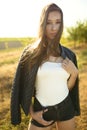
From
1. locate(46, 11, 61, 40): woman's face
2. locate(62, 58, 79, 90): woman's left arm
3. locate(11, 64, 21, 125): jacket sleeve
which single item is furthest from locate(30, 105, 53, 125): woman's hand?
locate(46, 11, 61, 40): woman's face

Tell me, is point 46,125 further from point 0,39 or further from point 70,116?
point 0,39

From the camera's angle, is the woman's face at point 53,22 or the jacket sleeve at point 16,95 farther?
the jacket sleeve at point 16,95

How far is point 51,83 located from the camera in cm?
278

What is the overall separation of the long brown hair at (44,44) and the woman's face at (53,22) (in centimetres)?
3

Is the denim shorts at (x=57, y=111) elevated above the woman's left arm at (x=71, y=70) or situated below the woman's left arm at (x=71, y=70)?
below

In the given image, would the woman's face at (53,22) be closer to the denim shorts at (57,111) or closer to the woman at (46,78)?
the woman at (46,78)

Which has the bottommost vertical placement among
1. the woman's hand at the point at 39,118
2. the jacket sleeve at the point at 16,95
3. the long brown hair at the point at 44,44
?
the woman's hand at the point at 39,118

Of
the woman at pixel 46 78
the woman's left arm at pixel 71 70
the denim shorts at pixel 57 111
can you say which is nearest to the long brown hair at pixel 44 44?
the woman at pixel 46 78

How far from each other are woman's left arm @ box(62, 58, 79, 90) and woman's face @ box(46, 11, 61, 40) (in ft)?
0.95

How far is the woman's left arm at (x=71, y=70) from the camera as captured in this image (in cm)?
283

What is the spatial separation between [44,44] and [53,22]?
220 mm

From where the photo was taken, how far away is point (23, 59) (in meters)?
2.84

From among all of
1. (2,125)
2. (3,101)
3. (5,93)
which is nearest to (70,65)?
(2,125)

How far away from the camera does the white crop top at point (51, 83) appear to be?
2754mm
